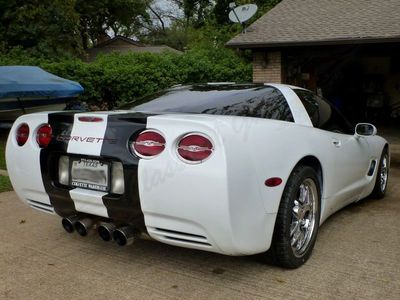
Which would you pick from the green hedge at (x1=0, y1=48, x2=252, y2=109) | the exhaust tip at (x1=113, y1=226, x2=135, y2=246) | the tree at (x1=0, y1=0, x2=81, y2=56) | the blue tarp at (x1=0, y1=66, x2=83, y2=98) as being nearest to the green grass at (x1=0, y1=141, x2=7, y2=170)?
the blue tarp at (x1=0, y1=66, x2=83, y2=98)

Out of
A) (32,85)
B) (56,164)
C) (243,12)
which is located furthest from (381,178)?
(32,85)

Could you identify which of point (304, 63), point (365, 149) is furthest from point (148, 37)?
point (365, 149)

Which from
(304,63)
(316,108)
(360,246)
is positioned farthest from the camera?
(304,63)

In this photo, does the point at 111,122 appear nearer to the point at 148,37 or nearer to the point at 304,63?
the point at 304,63

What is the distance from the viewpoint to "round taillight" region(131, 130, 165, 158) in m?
2.99

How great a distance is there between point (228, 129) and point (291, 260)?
1132 millimetres

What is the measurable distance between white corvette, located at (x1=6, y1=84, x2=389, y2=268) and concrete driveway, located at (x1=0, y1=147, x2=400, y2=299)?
241 millimetres

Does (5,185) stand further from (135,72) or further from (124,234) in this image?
(135,72)

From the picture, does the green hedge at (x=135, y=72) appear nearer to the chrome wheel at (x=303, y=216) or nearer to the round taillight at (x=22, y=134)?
the round taillight at (x=22, y=134)

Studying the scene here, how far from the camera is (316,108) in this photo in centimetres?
432

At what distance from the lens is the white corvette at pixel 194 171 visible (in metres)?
2.87

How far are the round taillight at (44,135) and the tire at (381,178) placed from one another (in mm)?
3631

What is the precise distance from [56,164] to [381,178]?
3775mm

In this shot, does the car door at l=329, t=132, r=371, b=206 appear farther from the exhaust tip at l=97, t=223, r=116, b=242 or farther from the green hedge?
the green hedge
